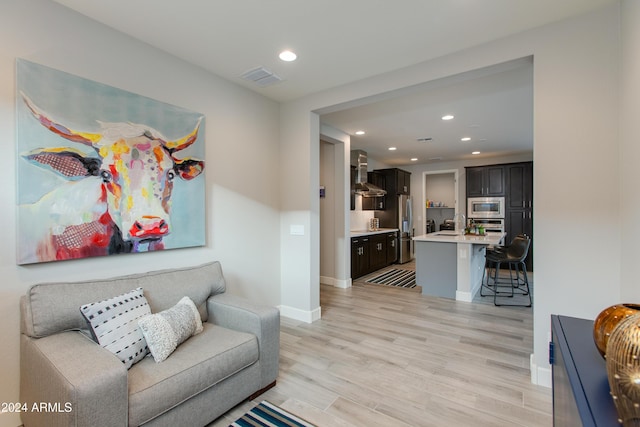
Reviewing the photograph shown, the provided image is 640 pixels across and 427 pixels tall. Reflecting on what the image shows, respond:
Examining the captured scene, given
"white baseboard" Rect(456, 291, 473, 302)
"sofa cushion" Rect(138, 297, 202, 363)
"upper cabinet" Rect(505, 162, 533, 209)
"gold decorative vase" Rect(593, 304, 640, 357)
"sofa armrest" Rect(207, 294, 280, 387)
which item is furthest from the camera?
"upper cabinet" Rect(505, 162, 533, 209)

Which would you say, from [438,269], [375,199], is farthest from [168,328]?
[375,199]

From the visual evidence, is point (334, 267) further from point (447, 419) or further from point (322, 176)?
point (447, 419)

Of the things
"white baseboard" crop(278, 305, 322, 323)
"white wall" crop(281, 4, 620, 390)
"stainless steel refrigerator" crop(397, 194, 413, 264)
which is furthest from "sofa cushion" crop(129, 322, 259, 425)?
"stainless steel refrigerator" crop(397, 194, 413, 264)

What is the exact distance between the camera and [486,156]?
762 cm

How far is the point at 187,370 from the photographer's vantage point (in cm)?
174

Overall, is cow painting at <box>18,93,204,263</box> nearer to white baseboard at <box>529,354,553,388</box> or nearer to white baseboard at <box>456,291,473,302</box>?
white baseboard at <box>529,354,553,388</box>

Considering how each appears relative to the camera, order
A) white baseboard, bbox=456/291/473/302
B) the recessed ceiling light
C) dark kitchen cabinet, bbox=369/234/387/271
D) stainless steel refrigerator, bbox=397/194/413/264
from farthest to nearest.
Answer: stainless steel refrigerator, bbox=397/194/413/264
dark kitchen cabinet, bbox=369/234/387/271
white baseboard, bbox=456/291/473/302
the recessed ceiling light

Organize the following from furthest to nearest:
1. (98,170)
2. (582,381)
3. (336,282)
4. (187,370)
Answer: (336,282), (98,170), (187,370), (582,381)

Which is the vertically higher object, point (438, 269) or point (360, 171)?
point (360, 171)

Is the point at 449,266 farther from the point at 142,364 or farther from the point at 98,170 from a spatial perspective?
the point at 98,170

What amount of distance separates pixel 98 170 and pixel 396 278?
529 cm

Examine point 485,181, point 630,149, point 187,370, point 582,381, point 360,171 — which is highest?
point 360,171

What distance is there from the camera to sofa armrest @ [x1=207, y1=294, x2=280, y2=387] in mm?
2223

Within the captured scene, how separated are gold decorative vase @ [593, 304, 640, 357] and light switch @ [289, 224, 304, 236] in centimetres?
291
